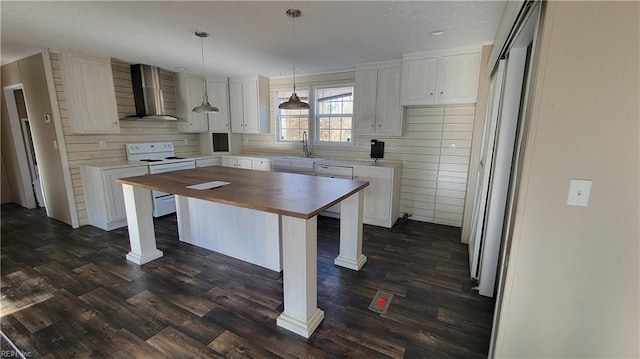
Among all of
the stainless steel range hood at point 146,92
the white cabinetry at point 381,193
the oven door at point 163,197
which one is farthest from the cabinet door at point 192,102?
the white cabinetry at point 381,193

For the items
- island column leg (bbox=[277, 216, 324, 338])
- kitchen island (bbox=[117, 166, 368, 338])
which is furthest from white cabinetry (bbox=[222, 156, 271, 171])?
island column leg (bbox=[277, 216, 324, 338])

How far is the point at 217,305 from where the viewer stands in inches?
85.4

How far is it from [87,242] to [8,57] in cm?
286

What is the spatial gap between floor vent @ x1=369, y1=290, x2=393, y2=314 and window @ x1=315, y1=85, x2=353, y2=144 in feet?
9.06

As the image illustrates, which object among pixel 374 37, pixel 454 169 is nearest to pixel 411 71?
pixel 374 37

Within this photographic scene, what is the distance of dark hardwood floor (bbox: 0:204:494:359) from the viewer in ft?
5.78

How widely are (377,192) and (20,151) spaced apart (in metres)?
5.91

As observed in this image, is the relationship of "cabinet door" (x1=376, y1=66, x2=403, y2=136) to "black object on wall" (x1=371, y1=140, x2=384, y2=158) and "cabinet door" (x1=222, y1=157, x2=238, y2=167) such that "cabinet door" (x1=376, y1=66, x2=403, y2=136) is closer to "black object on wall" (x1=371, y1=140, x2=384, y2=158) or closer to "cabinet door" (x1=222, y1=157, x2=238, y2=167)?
"black object on wall" (x1=371, y1=140, x2=384, y2=158)

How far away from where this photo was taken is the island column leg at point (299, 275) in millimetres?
1818

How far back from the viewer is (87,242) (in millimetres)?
3334

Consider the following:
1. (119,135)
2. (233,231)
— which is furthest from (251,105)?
(233,231)

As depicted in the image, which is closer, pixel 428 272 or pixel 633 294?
pixel 633 294

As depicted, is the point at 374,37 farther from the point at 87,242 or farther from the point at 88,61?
the point at 87,242

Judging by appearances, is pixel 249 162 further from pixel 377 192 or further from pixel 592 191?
pixel 592 191
